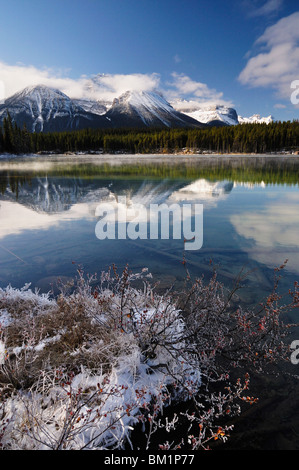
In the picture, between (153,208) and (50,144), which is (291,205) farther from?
(50,144)

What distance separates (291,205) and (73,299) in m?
15.7

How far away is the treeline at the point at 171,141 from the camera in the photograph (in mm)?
115875

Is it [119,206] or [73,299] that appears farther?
[119,206]

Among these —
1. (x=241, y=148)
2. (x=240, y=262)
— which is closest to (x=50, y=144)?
(x=241, y=148)

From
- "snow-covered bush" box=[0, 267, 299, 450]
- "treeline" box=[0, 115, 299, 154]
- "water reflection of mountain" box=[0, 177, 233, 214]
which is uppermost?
"treeline" box=[0, 115, 299, 154]

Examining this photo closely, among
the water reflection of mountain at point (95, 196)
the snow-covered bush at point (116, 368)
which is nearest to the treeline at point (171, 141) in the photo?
the water reflection of mountain at point (95, 196)

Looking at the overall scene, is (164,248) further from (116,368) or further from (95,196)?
(95,196)

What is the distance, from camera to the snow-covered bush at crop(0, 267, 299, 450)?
123 inches

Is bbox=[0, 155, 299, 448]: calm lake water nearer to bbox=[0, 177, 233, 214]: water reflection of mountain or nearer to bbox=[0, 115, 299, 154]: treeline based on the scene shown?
bbox=[0, 177, 233, 214]: water reflection of mountain

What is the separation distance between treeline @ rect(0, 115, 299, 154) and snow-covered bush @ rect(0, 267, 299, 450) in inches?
4665

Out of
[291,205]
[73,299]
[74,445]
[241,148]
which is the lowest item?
[74,445]

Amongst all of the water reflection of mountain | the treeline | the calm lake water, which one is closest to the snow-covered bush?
the calm lake water

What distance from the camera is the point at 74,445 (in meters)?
2.91

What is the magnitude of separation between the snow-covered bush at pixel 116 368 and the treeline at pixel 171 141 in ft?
389
